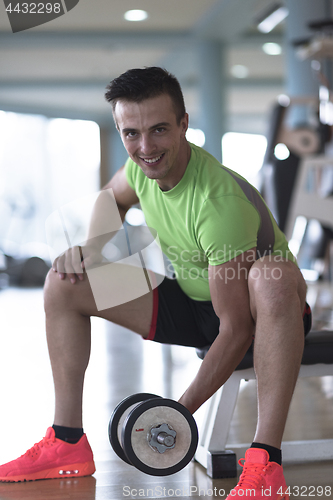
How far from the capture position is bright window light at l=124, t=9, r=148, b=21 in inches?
211

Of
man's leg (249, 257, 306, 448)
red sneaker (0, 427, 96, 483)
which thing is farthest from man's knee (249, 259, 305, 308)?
red sneaker (0, 427, 96, 483)

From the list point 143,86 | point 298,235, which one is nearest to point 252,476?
point 143,86

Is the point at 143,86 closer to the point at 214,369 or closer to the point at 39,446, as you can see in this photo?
the point at 214,369

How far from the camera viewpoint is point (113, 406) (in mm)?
1472

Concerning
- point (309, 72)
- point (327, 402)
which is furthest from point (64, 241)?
point (309, 72)

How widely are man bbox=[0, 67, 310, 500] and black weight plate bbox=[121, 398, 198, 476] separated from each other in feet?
0.16

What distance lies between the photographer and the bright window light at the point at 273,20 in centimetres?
525

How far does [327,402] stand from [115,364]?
81 cm

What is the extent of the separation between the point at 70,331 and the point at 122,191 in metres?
0.31

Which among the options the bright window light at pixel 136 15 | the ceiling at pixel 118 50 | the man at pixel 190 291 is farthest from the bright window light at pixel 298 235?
the man at pixel 190 291

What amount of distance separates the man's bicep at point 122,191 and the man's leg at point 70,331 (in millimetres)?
223

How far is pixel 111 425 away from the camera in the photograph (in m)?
0.84

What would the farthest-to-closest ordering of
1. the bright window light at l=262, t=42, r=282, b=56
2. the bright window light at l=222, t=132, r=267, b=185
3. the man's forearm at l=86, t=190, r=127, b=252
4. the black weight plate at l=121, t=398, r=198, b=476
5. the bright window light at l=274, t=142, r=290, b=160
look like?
the bright window light at l=222, t=132, r=267, b=185, the bright window light at l=262, t=42, r=282, b=56, the bright window light at l=274, t=142, r=290, b=160, the man's forearm at l=86, t=190, r=127, b=252, the black weight plate at l=121, t=398, r=198, b=476

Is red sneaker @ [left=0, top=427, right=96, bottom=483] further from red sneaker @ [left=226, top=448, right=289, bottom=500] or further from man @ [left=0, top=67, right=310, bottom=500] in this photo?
red sneaker @ [left=226, top=448, right=289, bottom=500]
